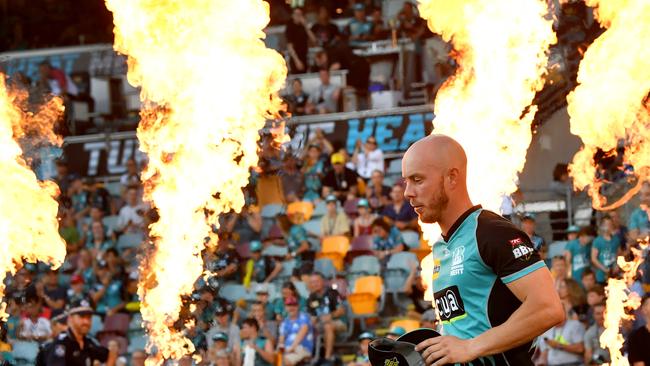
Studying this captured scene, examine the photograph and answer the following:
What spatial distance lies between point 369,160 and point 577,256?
12.8ft

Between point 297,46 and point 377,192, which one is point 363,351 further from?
point 297,46

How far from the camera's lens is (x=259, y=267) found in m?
15.7

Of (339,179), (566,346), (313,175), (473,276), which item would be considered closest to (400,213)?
(339,179)

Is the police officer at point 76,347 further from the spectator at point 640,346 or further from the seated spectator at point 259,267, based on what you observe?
the spectator at point 640,346

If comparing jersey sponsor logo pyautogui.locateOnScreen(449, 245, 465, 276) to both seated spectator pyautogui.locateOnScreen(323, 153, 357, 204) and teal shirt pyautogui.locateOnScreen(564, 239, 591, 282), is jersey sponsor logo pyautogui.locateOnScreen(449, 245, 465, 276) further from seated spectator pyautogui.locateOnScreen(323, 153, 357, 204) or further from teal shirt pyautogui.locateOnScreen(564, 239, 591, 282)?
seated spectator pyautogui.locateOnScreen(323, 153, 357, 204)

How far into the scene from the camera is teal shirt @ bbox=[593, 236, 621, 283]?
1355 centimetres

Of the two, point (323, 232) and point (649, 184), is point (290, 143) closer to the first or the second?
A: point (323, 232)

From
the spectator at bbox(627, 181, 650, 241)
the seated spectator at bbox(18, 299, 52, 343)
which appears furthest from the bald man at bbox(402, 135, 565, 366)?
the seated spectator at bbox(18, 299, 52, 343)

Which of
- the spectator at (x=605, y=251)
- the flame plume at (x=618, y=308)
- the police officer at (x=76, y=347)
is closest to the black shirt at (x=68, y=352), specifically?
the police officer at (x=76, y=347)

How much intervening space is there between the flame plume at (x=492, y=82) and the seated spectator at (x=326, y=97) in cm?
772

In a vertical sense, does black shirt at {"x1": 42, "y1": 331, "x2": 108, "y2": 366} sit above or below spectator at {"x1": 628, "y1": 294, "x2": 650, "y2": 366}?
above

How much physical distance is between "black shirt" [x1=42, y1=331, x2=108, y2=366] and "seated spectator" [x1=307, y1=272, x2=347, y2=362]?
101 inches

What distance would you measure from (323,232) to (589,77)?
6.92 metres

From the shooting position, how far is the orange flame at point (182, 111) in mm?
10773
